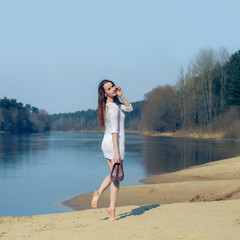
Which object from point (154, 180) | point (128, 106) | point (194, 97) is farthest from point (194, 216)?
point (194, 97)

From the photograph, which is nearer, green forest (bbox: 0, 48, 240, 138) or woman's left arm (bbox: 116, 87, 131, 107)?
woman's left arm (bbox: 116, 87, 131, 107)

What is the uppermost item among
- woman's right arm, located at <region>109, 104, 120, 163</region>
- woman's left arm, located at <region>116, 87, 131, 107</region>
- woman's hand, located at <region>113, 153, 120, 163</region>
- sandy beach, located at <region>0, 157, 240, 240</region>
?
woman's left arm, located at <region>116, 87, 131, 107</region>

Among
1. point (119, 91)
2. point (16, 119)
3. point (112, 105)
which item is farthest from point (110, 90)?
point (16, 119)

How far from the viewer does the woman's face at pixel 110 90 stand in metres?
5.92

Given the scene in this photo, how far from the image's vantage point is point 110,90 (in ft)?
19.5

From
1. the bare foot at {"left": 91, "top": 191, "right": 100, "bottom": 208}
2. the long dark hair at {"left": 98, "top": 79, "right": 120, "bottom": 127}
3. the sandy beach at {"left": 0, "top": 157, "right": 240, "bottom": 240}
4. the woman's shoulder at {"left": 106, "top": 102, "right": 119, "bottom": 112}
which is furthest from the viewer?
the bare foot at {"left": 91, "top": 191, "right": 100, "bottom": 208}

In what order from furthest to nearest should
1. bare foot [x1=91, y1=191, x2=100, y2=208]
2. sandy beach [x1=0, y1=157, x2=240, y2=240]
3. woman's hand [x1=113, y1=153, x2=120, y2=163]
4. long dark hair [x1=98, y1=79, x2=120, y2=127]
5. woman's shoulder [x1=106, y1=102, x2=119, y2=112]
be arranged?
bare foot [x1=91, y1=191, x2=100, y2=208], long dark hair [x1=98, y1=79, x2=120, y2=127], woman's shoulder [x1=106, y1=102, x2=119, y2=112], woman's hand [x1=113, y1=153, x2=120, y2=163], sandy beach [x1=0, y1=157, x2=240, y2=240]

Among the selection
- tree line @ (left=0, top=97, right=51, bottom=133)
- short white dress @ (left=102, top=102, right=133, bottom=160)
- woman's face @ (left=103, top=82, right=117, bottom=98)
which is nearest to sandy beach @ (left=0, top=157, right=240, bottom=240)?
short white dress @ (left=102, top=102, right=133, bottom=160)

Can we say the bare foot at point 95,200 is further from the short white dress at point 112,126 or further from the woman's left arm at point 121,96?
the woman's left arm at point 121,96

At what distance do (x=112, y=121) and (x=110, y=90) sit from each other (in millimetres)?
525

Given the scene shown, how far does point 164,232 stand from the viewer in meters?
5.16

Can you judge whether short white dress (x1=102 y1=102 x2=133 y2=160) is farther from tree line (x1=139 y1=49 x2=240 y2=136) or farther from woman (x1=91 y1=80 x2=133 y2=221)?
tree line (x1=139 y1=49 x2=240 y2=136)

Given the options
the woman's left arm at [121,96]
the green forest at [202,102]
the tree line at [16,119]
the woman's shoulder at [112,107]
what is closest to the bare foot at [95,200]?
the woman's shoulder at [112,107]

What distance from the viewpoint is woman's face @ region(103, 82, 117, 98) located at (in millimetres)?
5918
